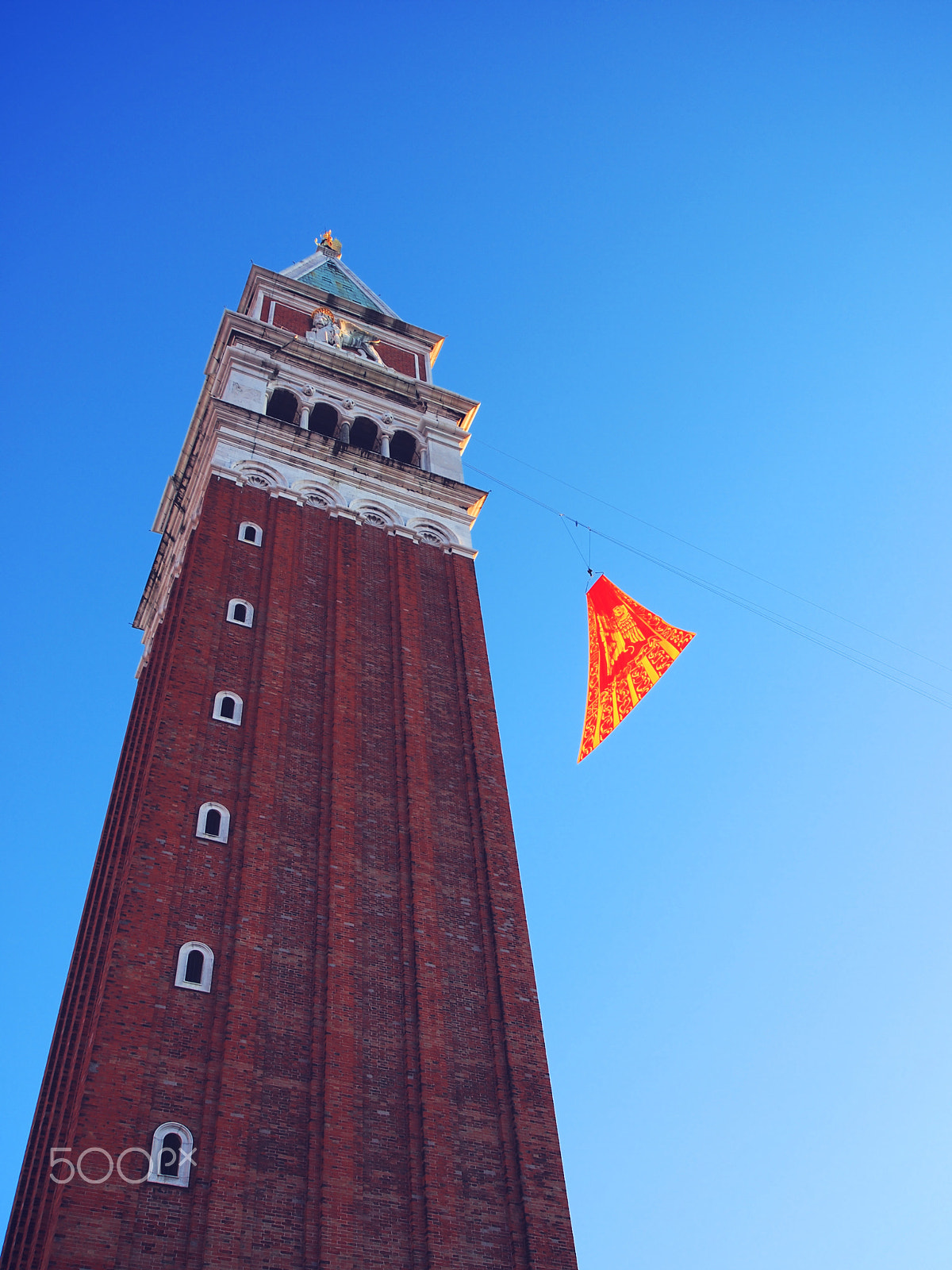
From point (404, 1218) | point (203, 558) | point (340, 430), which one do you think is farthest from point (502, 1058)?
point (340, 430)

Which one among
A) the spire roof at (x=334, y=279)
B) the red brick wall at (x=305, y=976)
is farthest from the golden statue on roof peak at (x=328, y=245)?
the red brick wall at (x=305, y=976)

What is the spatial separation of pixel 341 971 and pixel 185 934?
10.5ft

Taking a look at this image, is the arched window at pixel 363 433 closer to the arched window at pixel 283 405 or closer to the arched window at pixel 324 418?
the arched window at pixel 324 418

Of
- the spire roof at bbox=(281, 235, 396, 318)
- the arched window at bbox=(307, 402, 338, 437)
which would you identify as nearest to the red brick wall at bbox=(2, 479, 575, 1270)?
the arched window at bbox=(307, 402, 338, 437)

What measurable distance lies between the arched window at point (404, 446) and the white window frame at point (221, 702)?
51.6 feet

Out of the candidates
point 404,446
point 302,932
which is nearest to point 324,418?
point 404,446

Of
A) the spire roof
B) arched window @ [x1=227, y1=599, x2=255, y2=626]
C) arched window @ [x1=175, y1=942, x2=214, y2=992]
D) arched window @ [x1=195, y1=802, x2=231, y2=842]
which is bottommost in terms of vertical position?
arched window @ [x1=175, y1=942, x2=214, y2=992]

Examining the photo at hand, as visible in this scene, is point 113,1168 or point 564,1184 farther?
point 564,1184

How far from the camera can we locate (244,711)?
29000mm

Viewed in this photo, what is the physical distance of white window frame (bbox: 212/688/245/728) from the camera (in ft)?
93.6

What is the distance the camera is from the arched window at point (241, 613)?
31688 mm

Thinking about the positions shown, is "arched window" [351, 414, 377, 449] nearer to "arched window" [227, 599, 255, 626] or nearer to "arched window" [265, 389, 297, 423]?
"arched window" [265, 389, 297, 423]

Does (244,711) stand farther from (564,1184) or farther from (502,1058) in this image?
(564,1184)

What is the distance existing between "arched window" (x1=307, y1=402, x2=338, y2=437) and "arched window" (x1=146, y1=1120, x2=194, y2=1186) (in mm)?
26828
